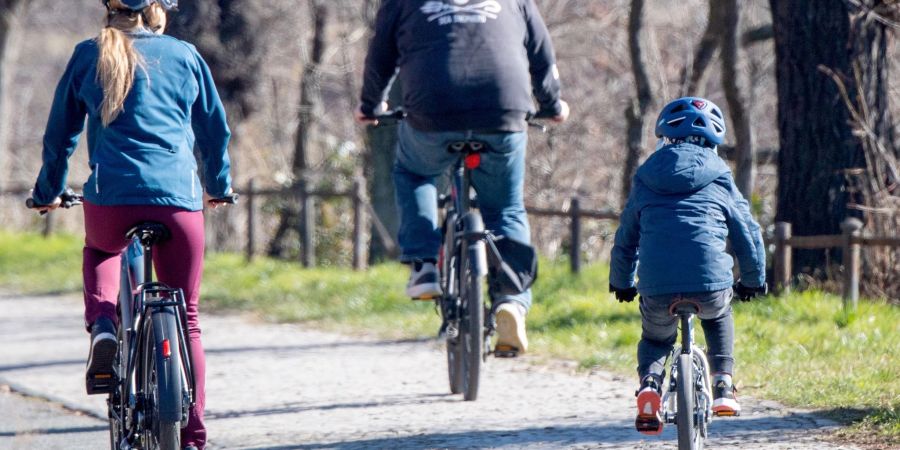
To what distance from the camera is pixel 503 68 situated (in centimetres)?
643

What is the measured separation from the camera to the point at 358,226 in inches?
559

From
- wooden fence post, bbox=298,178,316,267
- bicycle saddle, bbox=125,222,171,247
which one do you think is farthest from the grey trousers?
wooden fence post, bbox=298,178,316,267

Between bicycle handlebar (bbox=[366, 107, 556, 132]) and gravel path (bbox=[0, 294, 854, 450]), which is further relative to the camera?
bicycle handlebar (bbox=[366, 107, 556, 132])

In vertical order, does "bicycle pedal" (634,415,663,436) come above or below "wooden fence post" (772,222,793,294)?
below

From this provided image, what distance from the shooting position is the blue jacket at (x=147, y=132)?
4.63 meters

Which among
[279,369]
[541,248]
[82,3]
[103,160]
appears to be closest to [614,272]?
[103,160]

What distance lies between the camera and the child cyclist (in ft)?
14.8

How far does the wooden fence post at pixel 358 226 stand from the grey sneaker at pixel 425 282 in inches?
287

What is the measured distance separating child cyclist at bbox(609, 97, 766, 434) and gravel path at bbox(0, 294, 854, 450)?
27.4 inches

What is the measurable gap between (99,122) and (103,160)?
157mm

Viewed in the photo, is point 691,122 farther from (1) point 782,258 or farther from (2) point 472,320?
(1) point 782,258

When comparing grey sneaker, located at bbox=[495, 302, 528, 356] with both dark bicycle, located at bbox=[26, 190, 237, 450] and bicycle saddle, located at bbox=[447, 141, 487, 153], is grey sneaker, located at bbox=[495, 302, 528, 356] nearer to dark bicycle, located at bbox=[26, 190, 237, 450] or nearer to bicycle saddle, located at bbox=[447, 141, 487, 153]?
bicycle saddle, located at bbox=[447, 141, 487, 153]

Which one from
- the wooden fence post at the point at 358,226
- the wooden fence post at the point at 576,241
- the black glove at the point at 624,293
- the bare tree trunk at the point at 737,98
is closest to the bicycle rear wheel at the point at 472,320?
the black glove at the point at 624,293

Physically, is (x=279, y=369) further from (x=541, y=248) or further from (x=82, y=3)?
(x=82, y=3)
